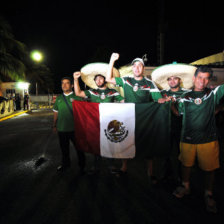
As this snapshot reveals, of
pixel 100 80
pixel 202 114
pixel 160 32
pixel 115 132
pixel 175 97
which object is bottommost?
pixel 115 132

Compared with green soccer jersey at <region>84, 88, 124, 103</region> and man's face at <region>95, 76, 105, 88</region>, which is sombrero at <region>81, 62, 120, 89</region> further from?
green soccer jersey at <region>84, 88, 124, 103</region>

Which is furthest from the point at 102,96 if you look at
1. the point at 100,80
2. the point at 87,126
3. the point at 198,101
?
the point at 198,101

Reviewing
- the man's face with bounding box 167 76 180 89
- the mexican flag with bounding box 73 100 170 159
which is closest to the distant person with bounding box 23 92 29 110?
the mexican flag with bounding box 73 100 170 159

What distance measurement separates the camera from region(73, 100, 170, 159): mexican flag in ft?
9.88

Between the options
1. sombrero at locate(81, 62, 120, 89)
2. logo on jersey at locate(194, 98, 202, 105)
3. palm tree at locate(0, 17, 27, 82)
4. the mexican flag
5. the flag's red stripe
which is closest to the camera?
logo on jersey at locate(194, 98, 202, 105)

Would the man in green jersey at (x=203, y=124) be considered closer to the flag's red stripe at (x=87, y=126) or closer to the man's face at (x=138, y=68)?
the man's face at (x=138, y=68)

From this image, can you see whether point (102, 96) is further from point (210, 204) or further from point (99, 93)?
point (210, 204)

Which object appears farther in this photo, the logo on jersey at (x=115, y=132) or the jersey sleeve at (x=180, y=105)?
the logo on jersey at (x=115, y=132)

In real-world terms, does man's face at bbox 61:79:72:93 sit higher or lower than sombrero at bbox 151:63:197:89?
lower

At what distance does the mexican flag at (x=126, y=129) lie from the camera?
301cm

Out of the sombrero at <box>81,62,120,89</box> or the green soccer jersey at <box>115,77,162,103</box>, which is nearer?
the green soccer jersey at <box>115,77,162,103</box>

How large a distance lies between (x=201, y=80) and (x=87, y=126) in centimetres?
204

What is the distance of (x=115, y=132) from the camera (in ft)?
10.3

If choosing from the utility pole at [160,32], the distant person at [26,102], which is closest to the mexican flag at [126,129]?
the utility pole at [160,32]
